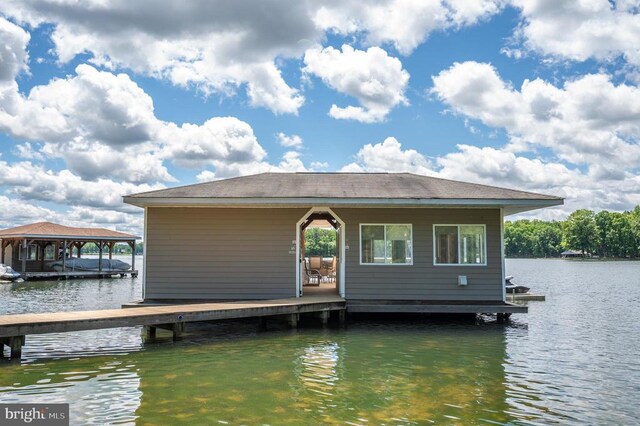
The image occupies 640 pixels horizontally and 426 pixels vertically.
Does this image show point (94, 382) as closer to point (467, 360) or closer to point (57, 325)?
point (57, 325)

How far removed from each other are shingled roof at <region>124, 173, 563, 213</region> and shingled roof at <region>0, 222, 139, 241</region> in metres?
20.5

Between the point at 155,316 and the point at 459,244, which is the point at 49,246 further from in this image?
the point at 459,244

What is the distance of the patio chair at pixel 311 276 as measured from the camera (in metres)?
16.2

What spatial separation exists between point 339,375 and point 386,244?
17.6 feet

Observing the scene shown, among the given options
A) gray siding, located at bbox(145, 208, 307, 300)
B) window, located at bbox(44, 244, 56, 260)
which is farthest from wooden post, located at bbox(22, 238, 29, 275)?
gray siding, located at bbox(145, 208, 307, 300)

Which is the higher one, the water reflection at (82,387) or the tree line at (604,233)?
the tree line at (604,233)

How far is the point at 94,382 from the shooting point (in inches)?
266

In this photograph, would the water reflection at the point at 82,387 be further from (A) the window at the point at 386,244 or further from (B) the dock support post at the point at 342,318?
(A) the window at the point at 386,244

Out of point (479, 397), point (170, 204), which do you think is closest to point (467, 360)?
point (479, 397)

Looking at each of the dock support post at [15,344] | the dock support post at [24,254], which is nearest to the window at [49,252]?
the dock support post at [24,254]

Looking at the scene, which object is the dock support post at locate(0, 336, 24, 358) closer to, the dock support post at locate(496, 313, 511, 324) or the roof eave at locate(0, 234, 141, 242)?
the dock support post at locate(496, 313, 511, 324)

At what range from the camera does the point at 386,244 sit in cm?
1225

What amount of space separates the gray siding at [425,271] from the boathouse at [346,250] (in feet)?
0.08

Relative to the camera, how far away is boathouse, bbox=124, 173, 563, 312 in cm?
1208
